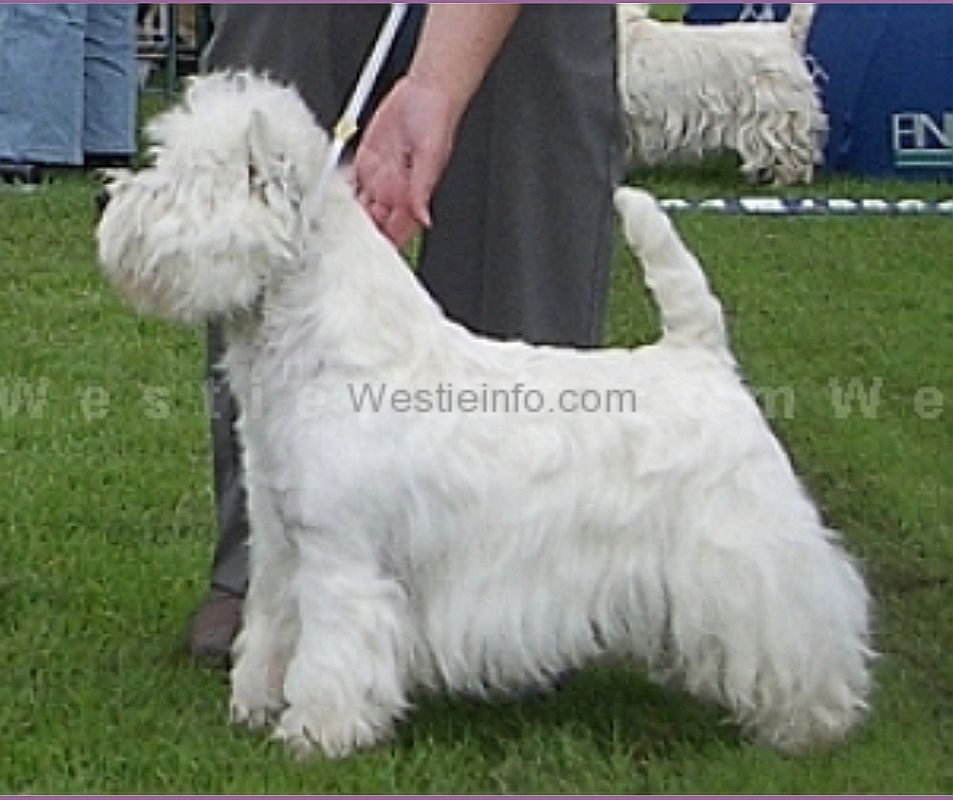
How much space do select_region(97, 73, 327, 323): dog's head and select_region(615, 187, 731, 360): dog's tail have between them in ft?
1.39

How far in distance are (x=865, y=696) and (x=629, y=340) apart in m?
2.33

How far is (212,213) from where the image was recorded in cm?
238

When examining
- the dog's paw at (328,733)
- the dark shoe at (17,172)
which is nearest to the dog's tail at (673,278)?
the dog's paw at (328,733)

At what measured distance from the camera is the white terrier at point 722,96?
25.0ft

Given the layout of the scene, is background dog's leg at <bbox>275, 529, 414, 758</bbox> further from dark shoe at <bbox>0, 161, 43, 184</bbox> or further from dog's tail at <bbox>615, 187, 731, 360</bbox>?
dark shoe at <bbox>0, 161, 43, 184</bbox>

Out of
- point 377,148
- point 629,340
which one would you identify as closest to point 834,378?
point 629,340

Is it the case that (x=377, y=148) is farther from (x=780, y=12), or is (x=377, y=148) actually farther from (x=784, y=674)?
(x=780, y=12)

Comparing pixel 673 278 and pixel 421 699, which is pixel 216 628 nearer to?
pixel 421 699

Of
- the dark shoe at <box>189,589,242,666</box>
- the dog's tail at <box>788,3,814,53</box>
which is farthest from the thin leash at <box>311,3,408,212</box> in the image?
the dog's tail at <box>788,3,814,53</box>

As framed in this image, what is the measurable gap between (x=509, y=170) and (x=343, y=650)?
2.71 feet

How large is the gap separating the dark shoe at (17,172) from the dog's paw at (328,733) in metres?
4.42

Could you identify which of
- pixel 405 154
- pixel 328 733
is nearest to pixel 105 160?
pixel 405 154

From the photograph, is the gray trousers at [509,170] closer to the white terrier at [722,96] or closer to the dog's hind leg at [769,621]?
the dog's hind leg at [769,621]

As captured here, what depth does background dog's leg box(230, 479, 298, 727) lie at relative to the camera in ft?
8.64
